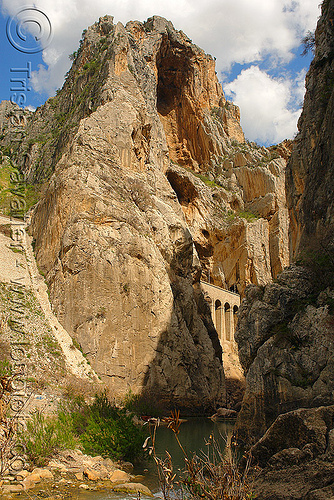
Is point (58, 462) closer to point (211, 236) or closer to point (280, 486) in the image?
point (280, 486)

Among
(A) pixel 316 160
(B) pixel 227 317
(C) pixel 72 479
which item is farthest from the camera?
(B) pixel 227 317

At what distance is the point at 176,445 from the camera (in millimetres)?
17125

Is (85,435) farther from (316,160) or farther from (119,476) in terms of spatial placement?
Result: (316,160)

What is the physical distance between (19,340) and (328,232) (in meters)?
15.3

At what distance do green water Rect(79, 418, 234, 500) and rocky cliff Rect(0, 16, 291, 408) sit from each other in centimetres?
233

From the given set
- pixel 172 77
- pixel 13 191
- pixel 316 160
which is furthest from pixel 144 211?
pixel 172 77

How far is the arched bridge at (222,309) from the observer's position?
4519cm

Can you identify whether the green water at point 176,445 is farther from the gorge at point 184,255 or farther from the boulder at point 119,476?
the gorge at point 184,255

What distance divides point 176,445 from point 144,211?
1827 centimetres

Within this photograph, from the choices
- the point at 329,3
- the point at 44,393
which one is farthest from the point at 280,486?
the point at 329,3

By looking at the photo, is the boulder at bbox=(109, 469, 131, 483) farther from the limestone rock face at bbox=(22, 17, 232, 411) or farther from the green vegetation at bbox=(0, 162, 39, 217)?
the green vegetation at bbox=(0, 162, 39, 217)

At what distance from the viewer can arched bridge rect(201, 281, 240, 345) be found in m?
45.2

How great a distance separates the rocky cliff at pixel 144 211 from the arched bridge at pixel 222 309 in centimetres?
410

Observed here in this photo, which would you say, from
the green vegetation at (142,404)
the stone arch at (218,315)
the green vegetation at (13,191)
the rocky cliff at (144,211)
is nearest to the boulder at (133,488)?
the green vegetation at (142,404)
